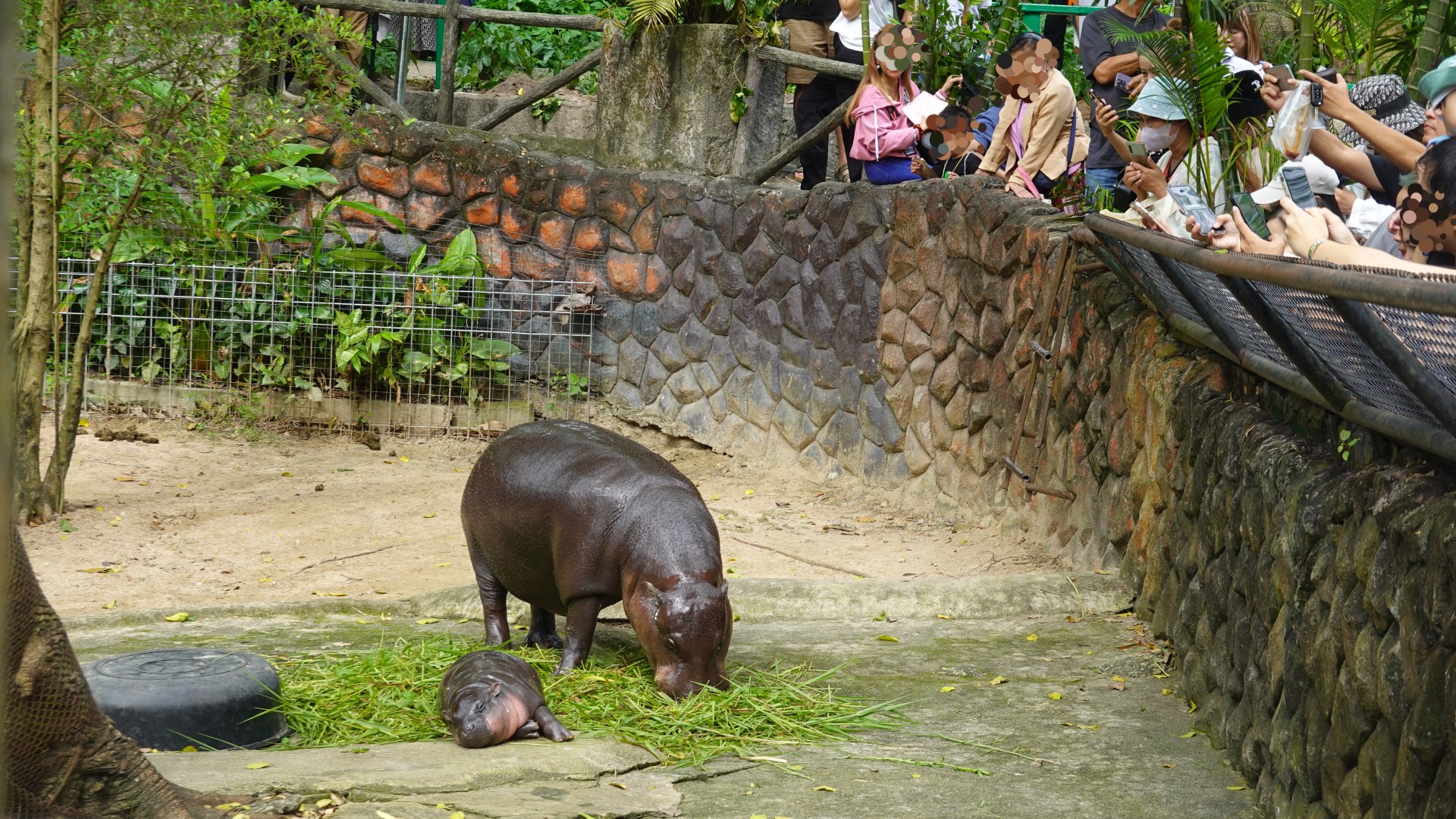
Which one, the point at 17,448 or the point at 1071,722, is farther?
the point at 17,448

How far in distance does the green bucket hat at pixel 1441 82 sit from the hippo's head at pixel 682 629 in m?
2.44

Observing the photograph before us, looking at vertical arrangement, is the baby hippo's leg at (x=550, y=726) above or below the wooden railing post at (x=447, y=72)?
below

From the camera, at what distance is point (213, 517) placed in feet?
26.0

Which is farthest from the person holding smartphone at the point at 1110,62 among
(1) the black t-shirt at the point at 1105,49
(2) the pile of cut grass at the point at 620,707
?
(2) the pile of cut grass at the point at 620,707

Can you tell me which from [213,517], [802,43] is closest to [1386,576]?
[213,517]

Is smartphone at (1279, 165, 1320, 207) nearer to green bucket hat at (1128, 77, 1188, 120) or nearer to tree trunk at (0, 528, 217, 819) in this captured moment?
green bucket hat at (1128, 77, 1188, 120)

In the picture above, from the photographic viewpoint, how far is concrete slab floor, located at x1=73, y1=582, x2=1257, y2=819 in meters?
3.49

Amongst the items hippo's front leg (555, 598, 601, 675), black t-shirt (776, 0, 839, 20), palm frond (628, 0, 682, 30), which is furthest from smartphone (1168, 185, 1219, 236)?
palm frond (628, 0, 682, 30)

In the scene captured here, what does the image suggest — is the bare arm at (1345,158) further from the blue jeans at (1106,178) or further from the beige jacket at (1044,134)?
the beige jacket at (1044,134)

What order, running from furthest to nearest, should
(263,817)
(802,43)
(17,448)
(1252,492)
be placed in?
(802,43), (17,448), (1252,492), (263,817)

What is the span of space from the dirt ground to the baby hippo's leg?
2.34 m

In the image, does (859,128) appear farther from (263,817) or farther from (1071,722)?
(263,817)

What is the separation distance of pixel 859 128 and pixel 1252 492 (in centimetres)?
492

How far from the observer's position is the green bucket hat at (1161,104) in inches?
215
